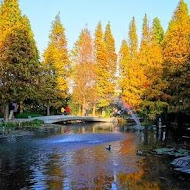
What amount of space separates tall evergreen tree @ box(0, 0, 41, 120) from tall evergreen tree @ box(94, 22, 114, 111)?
29024 mm

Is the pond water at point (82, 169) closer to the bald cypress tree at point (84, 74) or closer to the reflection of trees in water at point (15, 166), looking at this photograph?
the reflection of trees in water at point (15, 166)

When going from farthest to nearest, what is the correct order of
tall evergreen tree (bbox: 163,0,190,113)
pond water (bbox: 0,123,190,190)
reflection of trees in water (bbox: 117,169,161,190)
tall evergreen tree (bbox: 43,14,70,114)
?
tall evergreen tree (bbox: 43,14,70,114) < tall evergreen tree (bbox: 163,0,190,113) < pond water (bbox: 0,123,190,190) < reflection of trees in water (bbox: 117,169,161,190)

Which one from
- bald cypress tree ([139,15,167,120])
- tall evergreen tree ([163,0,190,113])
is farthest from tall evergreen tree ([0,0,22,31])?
tall evergreen tree ([163,0,190,113])

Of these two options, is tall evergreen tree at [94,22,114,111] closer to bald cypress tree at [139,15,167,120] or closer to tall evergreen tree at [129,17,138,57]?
tall evergreen tree at [129,17,138,57]

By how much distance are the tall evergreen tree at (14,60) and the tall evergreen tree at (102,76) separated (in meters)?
29.0

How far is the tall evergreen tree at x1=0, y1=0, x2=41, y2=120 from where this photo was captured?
3800 centimetres

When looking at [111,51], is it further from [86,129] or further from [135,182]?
[135,182]

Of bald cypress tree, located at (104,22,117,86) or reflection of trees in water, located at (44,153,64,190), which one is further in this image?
bald cypress tree, located at (104,22,117,86)

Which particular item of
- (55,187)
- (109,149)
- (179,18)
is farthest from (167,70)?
(55,187)

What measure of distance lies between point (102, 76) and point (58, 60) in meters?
11.3

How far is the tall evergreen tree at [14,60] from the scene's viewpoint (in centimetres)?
3800

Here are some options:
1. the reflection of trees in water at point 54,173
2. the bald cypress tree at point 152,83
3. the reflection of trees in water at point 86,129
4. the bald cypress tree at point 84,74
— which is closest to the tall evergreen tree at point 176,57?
the bald cypress tree at point 152,83

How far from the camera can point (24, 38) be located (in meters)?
39.7

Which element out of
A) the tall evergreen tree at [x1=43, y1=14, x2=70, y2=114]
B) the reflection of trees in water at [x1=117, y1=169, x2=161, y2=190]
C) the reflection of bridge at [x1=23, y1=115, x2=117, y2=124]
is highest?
the tall evergreen tree at [x1=43, y1=14, x2=70, y2=114]
